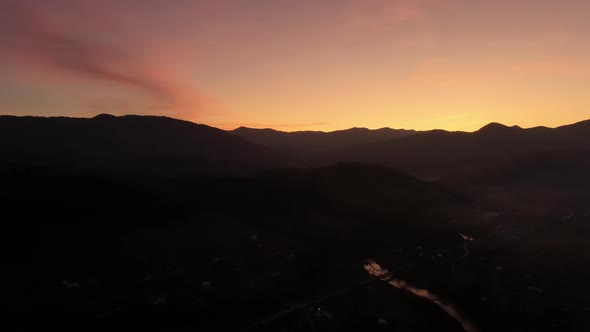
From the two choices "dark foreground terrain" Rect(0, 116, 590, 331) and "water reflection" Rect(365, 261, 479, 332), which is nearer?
"water reflection" Rect(365, 261, 479, 332)

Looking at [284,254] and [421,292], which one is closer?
[421,292]

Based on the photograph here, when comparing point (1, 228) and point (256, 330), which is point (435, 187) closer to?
point (256, 330)

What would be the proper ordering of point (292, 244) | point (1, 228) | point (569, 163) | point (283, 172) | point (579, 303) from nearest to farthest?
1. point (579, 303)
2. point (1, 228)
3. point (292, 244)
4. point (283, 172)
5. point (569, 163)

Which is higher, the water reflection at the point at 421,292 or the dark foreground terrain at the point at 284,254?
the dark foreground terrain at the point at 284,254

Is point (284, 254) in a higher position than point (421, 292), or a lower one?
higher

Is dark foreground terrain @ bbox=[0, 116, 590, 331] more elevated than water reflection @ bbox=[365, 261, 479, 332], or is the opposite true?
dark foreground terrain @ bbox=[0, 116, 590, 331]

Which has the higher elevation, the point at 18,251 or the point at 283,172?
the point at 283,172

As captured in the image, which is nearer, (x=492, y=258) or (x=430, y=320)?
(x=430, y=320)

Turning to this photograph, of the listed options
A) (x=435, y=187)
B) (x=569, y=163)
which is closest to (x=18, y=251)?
(x=435, y=187)
